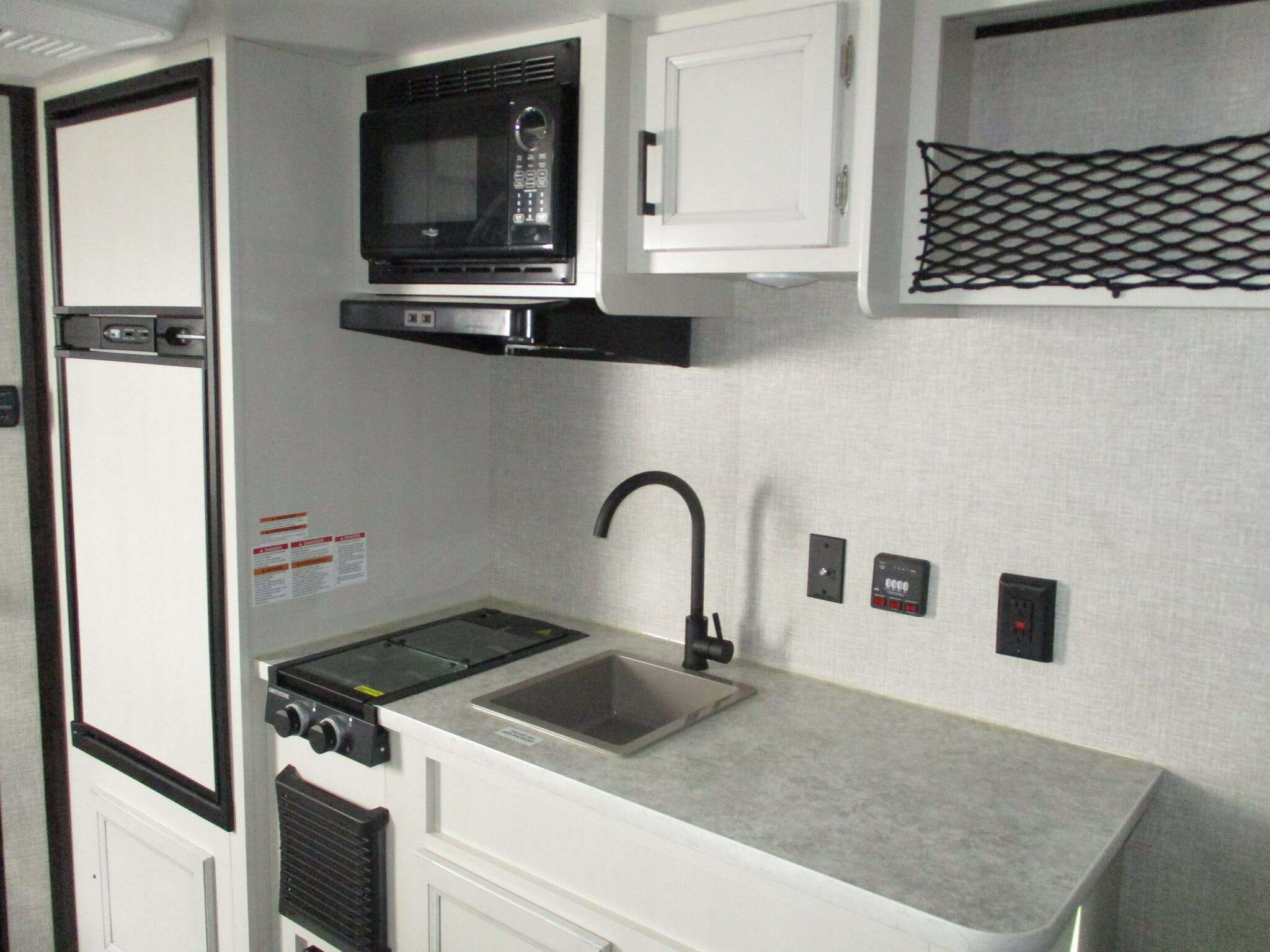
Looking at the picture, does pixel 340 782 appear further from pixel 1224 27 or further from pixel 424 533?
pixel 1224 27

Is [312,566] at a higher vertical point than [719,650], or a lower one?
higher

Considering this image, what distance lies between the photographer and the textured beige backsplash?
5.01ft

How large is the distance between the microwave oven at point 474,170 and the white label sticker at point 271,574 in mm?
586

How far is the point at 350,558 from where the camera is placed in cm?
221

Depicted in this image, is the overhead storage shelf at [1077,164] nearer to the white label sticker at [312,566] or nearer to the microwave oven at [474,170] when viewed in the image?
the microwave oven at [474,170]

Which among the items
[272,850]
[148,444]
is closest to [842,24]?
[148,444]

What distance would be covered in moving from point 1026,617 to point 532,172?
114cm

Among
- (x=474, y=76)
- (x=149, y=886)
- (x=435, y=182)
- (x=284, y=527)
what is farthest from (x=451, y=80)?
(x=149, y=886)

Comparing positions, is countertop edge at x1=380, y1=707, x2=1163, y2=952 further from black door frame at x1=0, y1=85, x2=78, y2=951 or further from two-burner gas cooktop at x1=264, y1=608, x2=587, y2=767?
black door frame at x1=0, y1=85, x2=78, y2=951

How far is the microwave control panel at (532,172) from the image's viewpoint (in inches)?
69.6

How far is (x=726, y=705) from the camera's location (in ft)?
5.97

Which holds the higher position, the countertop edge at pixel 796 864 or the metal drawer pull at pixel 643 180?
the metal drawer pull at pixel 643 180

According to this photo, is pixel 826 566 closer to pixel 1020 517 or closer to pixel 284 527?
pixel 1020 517

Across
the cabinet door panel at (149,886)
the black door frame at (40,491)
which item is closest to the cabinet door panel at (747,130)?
the black door frame at (40,491)
